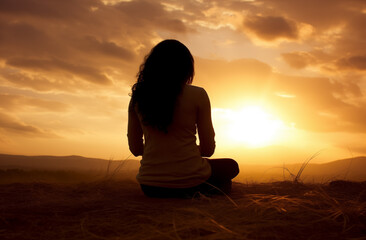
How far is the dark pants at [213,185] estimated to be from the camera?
4.27 metres

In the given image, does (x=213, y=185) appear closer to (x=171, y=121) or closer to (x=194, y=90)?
(x=171, y=121)

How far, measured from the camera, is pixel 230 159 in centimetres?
479

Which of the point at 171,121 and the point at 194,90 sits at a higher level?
the point at 194,90

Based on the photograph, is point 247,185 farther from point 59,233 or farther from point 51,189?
point 59,233

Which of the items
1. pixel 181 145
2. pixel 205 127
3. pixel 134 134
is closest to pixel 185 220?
pixel 181 145

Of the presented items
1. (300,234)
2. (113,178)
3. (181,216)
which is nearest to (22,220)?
(181,216)

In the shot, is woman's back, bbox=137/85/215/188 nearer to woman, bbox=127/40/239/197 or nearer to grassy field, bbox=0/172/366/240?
woman, bbox=127/40/239/197

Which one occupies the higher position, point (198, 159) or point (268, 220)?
point (198, 159)

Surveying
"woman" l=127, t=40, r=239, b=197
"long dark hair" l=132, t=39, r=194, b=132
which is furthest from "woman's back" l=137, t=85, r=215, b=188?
"long dark hair" l=132, t=39, r=194, b=132

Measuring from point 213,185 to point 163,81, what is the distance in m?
1.57

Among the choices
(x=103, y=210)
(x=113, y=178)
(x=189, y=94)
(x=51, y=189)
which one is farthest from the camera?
(x=113, y=178)

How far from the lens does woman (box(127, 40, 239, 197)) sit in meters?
4.03

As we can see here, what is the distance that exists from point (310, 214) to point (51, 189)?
14.0 ft

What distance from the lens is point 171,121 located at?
4.00m
